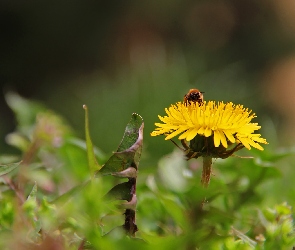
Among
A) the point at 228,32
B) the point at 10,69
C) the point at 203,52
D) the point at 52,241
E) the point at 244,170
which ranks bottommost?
the point at 52,241

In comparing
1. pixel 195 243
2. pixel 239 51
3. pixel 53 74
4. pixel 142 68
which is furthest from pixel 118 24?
pixel 195 243

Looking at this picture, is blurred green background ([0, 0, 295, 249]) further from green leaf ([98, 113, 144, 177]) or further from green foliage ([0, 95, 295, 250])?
green leaf ([98, 113, 144, 177])

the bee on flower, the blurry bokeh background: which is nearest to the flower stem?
the bee on flower

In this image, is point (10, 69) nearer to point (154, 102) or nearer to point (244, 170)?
point (154, 102)

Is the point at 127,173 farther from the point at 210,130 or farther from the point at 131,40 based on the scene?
the point at 131,40

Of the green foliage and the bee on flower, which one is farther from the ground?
the bee on flower

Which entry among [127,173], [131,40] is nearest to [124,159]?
[127,173]
